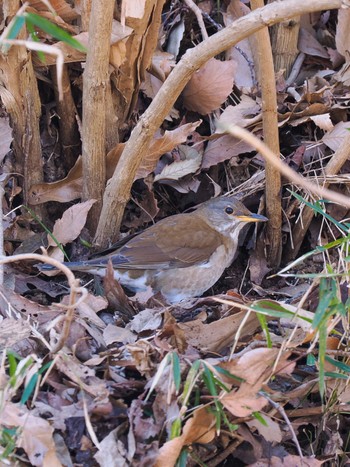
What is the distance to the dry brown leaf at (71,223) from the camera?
14.2ft

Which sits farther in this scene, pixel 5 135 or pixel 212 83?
pixel 212 83

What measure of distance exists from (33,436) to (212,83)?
275cm

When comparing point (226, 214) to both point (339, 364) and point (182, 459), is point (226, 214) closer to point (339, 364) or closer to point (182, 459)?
point (339, 364)

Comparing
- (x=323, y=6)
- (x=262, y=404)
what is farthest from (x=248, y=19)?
(x=262, y=404)

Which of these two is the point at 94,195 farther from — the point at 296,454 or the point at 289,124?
the point at 296,454

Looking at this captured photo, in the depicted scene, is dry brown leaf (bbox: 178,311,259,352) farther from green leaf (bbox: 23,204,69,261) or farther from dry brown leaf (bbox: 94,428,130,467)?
green leaf (bbox: 23,204,69,261)

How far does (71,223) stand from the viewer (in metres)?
4.35

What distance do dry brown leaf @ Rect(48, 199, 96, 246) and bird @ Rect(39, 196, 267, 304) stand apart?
31 centimetres

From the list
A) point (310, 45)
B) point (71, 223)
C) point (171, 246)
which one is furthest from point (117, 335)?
point (310, 45)

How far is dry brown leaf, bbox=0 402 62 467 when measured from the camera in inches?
110

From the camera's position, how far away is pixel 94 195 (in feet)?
14.4

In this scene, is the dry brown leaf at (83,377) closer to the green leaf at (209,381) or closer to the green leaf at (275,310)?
the green leaf at (209,381)

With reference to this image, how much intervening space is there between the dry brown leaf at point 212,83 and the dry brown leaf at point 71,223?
106 cm

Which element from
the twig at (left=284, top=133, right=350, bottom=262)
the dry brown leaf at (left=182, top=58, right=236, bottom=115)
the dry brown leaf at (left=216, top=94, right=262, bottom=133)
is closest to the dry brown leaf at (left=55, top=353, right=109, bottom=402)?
the twig at (left=284, top=133, right=350, bottom=262)
